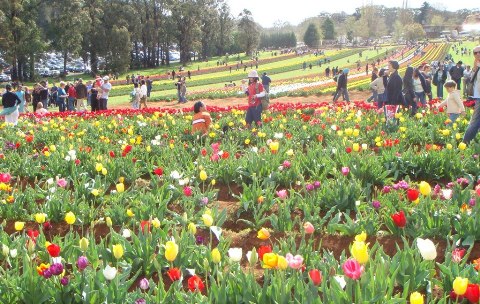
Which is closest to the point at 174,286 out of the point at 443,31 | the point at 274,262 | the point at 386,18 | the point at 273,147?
the point at 274,262

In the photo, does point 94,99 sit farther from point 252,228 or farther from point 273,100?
point 252,228

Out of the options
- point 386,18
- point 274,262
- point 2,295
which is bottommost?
point 2,295

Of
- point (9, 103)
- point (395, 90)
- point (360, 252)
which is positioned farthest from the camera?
point (9, 103)

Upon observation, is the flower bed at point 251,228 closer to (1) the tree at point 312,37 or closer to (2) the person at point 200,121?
(2) the person at point 200,121

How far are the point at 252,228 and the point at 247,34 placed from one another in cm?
8099

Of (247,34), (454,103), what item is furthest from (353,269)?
(247,34)

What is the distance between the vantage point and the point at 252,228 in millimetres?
4508

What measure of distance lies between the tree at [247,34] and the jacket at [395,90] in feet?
244

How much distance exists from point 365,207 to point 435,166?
1.56 meters

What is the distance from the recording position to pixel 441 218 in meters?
3.76

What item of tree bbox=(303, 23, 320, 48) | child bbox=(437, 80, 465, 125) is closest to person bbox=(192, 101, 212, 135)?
child bbox=(437, 80, 465, 125)

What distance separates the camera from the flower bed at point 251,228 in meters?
2.61

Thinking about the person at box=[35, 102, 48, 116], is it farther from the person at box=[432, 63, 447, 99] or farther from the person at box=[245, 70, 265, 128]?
the person at box=[432, 63, 447, 99]

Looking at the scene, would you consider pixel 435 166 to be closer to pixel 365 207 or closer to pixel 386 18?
pixel 365 207
